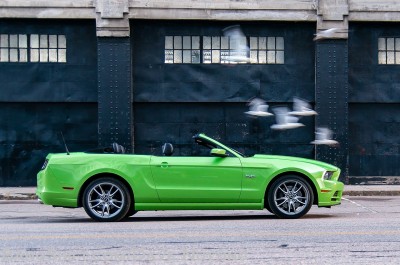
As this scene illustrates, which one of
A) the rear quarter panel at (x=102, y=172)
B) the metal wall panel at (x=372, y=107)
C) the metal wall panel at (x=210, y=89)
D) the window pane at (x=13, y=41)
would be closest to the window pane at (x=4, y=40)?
the window pane at (x=13, y=41)

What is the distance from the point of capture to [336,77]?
73.0 ft

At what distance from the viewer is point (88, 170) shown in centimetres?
1262

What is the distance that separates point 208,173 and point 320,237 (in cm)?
311

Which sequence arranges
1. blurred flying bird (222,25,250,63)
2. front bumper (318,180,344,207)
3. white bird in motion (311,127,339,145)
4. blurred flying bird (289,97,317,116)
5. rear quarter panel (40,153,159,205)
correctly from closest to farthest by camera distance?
rear quarter panel (40,153,159,205)
front bumper (318,180,344,207)
white bird in motion (311,127,339,145)
blurred flying bird (289,97,317,116)
blurred flying bird (222,25,250,63)

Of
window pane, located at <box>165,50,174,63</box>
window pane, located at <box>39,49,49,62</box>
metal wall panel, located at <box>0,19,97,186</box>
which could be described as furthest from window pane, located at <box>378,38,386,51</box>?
window pane, located at <box>39,49,49,62</box>

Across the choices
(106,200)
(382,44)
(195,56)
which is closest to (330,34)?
(382,44)

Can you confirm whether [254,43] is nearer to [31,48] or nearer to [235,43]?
[235,43]

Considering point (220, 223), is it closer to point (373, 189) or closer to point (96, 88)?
point (373, 189)

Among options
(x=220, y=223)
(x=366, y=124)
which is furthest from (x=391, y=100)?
(x=220, y=223)

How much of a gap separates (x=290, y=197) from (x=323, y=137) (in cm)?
950

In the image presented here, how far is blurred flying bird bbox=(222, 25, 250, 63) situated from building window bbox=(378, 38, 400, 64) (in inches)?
139

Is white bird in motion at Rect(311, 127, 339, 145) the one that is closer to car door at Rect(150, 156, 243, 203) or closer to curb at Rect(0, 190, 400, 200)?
curb at Rect(0, 190, 400, 200)

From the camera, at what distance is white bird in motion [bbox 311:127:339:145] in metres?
22.0

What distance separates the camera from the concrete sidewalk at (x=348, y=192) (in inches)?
768
